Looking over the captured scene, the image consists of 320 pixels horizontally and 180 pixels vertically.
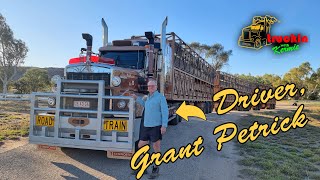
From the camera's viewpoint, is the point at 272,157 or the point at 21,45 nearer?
the point at 272,157

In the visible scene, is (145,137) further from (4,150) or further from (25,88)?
(25,88)

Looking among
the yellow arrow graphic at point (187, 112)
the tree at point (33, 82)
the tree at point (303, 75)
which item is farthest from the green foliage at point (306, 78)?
the yellow arrow graphic at point (187, 112)

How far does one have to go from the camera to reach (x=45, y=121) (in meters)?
6.27

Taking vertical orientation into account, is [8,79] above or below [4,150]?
above

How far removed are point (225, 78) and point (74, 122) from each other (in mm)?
24320

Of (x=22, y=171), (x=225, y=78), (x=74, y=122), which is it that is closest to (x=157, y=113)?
(x=74, y=122)

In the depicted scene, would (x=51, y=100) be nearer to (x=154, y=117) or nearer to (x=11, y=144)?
(x=11, y=144)

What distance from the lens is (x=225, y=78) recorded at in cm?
2894

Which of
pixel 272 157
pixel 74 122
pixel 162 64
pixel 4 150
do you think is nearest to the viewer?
pixel 74 122

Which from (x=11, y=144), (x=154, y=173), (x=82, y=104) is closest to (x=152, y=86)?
(x=154, y=173)

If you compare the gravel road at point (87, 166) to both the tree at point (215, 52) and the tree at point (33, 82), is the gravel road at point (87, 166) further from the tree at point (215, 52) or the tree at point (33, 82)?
the tree at point (215, 52)

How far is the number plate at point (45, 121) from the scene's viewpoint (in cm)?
625

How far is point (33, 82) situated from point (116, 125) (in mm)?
33405

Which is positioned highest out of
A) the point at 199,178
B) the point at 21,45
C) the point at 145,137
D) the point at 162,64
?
the point at 21,45
